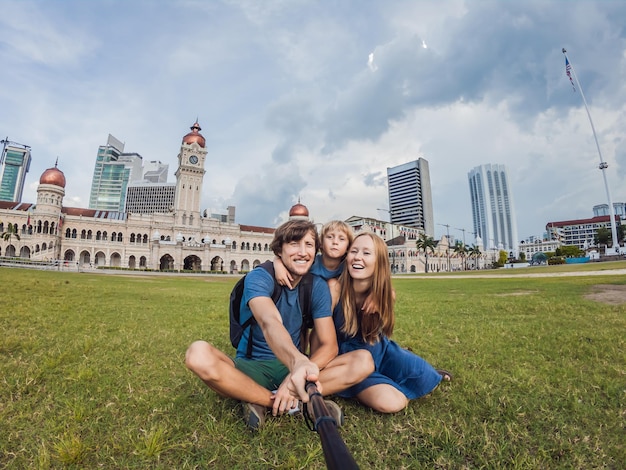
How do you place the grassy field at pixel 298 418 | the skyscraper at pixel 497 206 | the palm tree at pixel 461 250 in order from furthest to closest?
1. the skyscraper at pixel 497 206
2. the palm tree at pixel 461 250
3. the grassy field at pixel 298 418

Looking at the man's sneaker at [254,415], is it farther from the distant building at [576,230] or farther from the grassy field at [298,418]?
the distant building at [576,230]

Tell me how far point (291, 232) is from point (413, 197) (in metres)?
145

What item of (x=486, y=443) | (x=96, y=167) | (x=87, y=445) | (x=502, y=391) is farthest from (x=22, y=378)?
(x=96, y=167)

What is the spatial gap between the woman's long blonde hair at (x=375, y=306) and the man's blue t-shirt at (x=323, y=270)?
6.2 inches

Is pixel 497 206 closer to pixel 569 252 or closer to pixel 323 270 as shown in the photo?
pixel 569 252

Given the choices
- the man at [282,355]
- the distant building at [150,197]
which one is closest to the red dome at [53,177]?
the distant building at [150,197]

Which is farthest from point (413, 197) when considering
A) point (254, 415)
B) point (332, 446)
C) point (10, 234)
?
point (332, 446)

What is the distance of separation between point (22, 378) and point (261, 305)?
292 centimetres

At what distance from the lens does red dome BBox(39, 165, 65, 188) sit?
171 ft

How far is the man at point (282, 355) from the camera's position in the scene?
7.54 feet

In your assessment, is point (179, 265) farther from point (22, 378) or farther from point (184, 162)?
point (22, 378)

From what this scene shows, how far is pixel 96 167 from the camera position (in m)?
132

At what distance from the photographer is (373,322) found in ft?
10.6

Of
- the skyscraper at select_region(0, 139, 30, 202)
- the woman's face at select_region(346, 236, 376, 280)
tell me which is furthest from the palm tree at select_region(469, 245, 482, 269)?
the skyscraper at select_region(0, 139, 30, 202)
